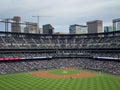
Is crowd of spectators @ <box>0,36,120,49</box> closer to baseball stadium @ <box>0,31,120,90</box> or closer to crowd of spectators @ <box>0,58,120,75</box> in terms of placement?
baseball stadium @ <box>0,31,120,90</box>

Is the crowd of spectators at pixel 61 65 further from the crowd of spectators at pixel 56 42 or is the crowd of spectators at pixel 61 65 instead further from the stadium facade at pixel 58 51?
the crowd of spectators at pixel 56 42

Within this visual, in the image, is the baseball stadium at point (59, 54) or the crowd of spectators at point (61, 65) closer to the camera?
the crowd of spectators at point (61, 65)

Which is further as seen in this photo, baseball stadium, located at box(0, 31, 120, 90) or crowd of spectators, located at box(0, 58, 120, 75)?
baseball stadium, located at box(0, 31, 120, 90)

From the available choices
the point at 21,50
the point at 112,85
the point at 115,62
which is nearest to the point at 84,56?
the point at 115,62

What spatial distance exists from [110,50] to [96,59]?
353 inches

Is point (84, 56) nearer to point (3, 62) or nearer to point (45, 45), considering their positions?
point (45, 45)

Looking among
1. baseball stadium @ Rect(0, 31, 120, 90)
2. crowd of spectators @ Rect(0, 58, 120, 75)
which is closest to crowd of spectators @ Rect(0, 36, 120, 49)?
baseball stadium @ Rect(0, 31, 120, 90)

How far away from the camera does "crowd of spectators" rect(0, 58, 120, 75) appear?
87.0 m

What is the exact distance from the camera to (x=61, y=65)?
4173 inches

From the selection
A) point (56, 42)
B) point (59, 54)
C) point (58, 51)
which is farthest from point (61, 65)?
point (56, 42)

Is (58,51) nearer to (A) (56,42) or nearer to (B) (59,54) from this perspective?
(B) (59,54)

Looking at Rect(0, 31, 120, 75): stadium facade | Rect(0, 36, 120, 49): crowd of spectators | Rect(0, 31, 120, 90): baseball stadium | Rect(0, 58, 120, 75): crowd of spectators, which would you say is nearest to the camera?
Rect(0, 58, 120, 75): crowd of spectators

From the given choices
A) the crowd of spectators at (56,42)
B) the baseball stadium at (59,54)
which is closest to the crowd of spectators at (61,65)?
the baseball stadium at (59,54)

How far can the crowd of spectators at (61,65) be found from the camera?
87000 millimetres
